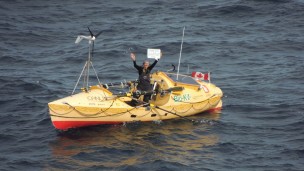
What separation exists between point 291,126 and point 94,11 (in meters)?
26.7

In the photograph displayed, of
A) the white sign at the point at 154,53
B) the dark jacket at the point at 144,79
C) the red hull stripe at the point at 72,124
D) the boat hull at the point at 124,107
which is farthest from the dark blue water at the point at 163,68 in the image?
the white sign at the point at 154,53

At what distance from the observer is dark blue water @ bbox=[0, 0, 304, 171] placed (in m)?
21.7

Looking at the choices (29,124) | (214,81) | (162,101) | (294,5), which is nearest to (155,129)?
(162,101)

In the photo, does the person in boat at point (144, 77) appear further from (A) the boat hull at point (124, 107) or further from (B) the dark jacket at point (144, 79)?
(A) the boat hull at point (124, 107)

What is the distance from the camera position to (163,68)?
111 feet

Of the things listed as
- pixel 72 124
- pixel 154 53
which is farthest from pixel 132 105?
pixel 72 124

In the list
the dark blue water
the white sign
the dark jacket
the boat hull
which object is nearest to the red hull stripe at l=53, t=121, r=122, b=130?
the boat hull

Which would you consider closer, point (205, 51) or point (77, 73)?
point (77, 73)

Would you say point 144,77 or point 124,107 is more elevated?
point 144,77

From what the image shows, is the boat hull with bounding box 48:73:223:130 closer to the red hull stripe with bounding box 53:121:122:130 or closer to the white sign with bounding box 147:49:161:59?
the red hull stripe with bounding box 53:121:122:130

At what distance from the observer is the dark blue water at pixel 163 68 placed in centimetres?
2170

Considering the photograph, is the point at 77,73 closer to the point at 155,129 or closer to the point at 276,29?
the point at 155,129

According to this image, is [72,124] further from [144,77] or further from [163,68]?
[163,68]

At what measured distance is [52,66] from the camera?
114 feet
